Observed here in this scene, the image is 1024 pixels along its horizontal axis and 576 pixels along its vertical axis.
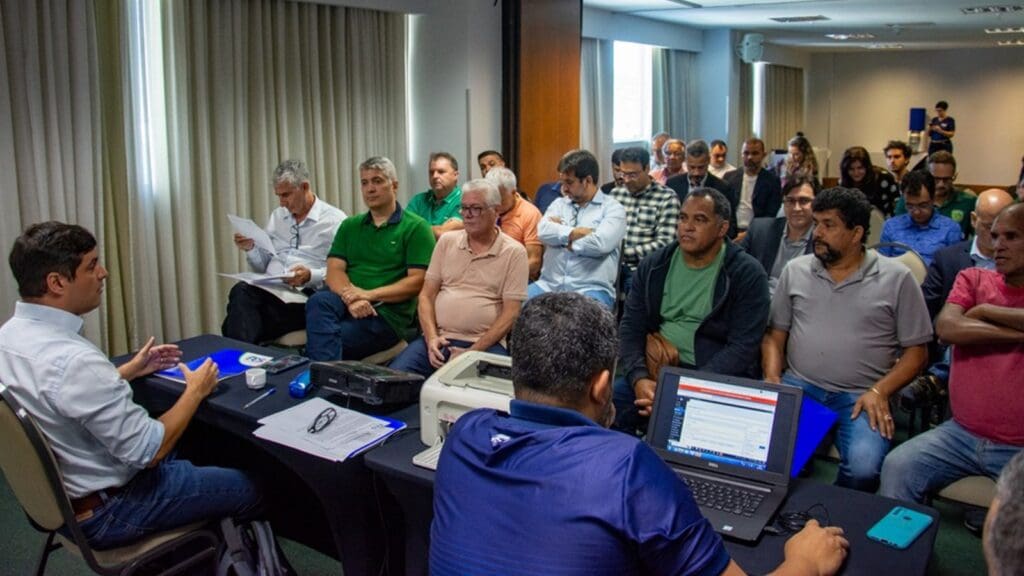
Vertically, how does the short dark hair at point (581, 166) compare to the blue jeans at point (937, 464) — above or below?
above

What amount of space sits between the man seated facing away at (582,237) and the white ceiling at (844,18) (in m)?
4.14

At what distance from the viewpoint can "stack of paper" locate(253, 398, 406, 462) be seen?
6.73ft

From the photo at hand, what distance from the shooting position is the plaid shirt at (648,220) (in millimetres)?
4453

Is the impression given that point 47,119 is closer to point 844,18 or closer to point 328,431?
point 328,431

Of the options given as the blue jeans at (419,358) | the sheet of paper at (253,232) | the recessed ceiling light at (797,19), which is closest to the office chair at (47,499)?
the blue jeans at (419,358)

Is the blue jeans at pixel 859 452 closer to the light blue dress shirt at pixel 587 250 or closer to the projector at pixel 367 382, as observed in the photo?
the projector at pixel 367 382

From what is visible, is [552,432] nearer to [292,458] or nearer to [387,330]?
[292,458]

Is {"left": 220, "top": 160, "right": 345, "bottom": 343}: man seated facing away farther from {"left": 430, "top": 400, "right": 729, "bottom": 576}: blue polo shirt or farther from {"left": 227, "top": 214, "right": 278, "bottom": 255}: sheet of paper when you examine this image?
{"left": 430, "top": 400, "right": 729, "bottom": 576}: blue polo shirt

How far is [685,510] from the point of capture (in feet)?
4.09

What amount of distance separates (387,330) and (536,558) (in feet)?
8.31

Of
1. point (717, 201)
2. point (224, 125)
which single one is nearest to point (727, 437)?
point (717, 201)

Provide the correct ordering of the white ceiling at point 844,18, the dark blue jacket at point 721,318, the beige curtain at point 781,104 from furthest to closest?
the beige curtain at point 781,104, the white ceiling at point 844,18, the dark blue jacket at point 721,318

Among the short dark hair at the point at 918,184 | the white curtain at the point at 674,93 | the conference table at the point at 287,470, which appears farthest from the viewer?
the white curtain at the point at 674,93

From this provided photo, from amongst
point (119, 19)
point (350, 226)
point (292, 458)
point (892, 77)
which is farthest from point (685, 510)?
point (892, 77)
